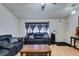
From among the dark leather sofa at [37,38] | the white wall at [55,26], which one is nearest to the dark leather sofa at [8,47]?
the dark leather sofa at [37,38]

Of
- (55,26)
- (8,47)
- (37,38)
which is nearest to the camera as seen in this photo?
(8,47)

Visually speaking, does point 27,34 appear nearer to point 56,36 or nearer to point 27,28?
point 27,28

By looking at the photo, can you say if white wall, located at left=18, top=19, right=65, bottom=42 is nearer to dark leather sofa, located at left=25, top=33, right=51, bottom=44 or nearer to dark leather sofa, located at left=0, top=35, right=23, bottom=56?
dark leather sofa, located at left=25, top=33, right=51, bottom=44

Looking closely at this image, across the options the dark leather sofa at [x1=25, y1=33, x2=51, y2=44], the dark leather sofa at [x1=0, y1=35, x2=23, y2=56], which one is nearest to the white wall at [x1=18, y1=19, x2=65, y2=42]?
the dark leather sofa at [x1=25, y1=33, x2=51, y2=44]

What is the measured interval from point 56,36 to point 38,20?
1669mm

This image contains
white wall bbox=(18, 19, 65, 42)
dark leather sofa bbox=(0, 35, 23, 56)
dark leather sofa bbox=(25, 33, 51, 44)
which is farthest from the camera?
white wall bbox=(18, 19, 65, 42)

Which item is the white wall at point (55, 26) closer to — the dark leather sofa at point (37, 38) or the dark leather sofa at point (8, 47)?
the dark leather sofa at point (37, 38)

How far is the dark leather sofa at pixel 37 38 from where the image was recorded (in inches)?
306

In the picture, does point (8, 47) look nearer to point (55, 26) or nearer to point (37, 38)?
point (37, 38)

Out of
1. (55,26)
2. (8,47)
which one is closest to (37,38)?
(55,26)

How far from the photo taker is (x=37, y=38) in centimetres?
847

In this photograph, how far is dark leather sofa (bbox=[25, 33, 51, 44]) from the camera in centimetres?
778

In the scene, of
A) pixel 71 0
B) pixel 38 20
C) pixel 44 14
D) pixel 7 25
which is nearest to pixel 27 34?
pixel 38 20

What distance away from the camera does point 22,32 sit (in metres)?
8.82
